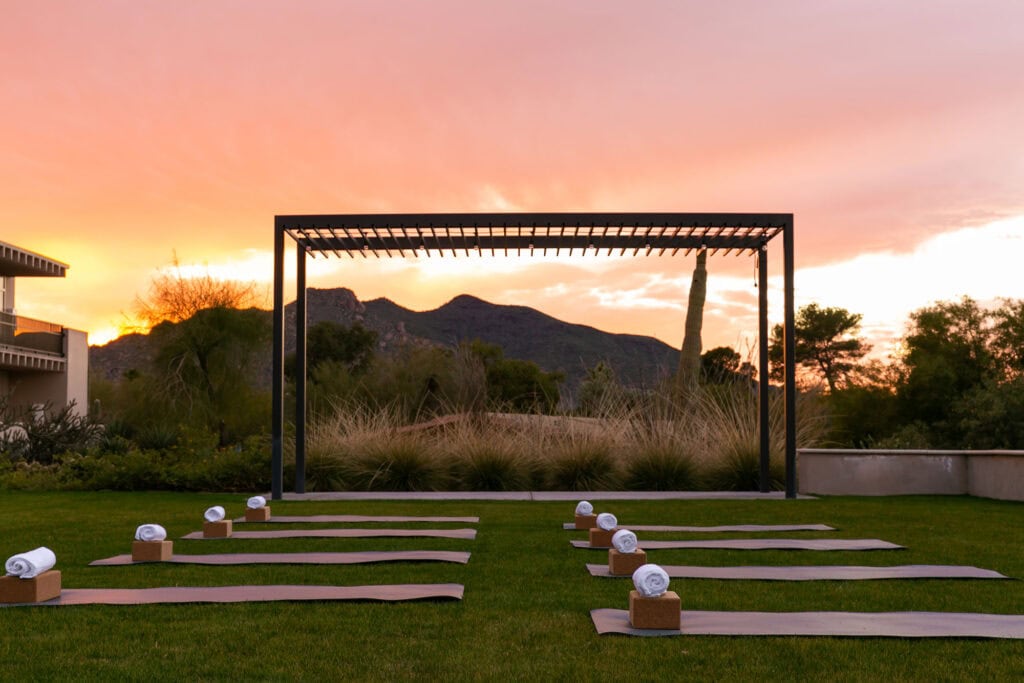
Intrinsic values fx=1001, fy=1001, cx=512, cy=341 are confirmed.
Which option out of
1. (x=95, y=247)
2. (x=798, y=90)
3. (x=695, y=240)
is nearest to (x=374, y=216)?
(x=695, y=240)

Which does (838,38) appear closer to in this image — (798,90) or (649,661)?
(798,90)

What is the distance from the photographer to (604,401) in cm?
1391

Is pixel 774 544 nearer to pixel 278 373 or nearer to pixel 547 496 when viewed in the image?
pixel 547 496

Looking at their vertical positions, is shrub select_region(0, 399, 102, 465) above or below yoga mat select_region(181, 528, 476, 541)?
above

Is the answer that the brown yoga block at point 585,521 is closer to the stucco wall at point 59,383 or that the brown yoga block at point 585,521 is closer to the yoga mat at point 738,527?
the yoga mat at point 738,527

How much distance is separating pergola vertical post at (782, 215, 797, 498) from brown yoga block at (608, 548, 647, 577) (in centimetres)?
566

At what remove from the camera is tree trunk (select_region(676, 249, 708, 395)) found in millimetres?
18672

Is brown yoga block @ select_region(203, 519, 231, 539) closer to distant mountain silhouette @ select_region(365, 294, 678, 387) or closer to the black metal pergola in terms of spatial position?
the black metal pergola

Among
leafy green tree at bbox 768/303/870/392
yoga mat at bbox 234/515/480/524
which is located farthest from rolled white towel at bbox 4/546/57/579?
leafy green tree at bbox 768/303/870/392

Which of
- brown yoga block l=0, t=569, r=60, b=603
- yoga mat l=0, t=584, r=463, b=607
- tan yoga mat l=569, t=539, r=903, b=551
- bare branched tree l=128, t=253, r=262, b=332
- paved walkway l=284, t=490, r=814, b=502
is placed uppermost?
bare branched tree l=128, t=253, r=262, b=332

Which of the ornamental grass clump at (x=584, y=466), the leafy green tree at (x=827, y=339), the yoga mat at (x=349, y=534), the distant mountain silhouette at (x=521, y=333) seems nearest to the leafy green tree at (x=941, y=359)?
the ornamental grass clump at (x=584, y=466)

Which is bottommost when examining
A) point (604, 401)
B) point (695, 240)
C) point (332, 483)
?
point (332, 483)

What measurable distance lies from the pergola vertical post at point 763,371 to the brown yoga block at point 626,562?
20.7ft

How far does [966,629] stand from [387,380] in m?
23.8
